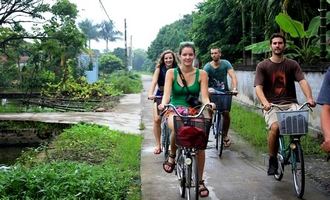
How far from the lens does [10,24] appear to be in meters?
23.6

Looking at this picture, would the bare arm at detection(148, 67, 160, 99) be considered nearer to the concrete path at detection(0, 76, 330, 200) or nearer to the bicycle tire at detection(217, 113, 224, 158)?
the concrete path at detection(0, 76, 330, 200)

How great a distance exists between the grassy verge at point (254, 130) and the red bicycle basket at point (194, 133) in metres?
3.70

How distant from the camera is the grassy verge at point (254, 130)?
27.8 feet

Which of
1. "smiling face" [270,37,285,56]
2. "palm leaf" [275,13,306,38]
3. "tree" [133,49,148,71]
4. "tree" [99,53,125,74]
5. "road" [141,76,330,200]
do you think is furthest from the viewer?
"tree" [133,49,148,71]

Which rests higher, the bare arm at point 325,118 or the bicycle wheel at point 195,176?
the bare arm at point 325,118

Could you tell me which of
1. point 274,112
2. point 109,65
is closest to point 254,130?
point 274,112

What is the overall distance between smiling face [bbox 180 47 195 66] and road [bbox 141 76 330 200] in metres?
1.73

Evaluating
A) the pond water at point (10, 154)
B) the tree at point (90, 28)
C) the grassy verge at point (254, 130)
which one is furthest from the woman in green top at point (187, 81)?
the tree at point (90, 28)

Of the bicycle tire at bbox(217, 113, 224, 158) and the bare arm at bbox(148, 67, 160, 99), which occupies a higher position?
the bare arm at bbox(148, 67, 160, 99)

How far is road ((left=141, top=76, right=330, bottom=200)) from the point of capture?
19.2 feet

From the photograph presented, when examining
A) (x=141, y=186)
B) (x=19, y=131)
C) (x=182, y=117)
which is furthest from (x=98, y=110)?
(x=182, y=117)

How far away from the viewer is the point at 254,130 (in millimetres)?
10766

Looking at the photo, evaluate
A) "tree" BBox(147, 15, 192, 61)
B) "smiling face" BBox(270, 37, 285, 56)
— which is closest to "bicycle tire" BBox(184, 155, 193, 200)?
"smiling face" BBox(270, 37, 285, 56)

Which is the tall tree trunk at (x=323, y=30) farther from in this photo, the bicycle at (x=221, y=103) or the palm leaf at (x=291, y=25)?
the bicycle at (x=221, y=103)
